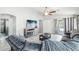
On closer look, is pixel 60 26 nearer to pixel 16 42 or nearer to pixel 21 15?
pixel 21 15

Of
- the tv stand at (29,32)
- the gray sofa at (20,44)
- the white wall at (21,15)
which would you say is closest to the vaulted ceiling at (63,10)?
the white wall at (21,15)

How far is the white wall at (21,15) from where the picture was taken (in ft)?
5.61

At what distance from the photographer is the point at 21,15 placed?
1731mm

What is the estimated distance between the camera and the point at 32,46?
5.71ft

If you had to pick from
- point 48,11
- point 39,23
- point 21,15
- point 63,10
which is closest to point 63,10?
point 63,10

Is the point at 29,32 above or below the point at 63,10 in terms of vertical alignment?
below

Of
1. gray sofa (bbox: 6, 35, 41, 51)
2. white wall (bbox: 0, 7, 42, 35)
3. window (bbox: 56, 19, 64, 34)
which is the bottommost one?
gray sofa (bbox: 6, 35, 41, 51)

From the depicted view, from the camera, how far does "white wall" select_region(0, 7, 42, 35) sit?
171 cm

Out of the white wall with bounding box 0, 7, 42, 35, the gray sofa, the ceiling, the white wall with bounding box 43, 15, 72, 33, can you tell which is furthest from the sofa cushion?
the ceiling

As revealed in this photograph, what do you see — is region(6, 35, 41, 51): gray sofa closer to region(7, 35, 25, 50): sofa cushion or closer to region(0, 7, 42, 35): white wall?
region(7, 35, 25, 50): sofa cushion

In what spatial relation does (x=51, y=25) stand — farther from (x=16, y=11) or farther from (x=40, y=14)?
(x=16, y=11)

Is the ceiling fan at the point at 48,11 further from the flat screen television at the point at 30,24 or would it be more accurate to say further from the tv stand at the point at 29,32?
the tv stand at the point at 29,32

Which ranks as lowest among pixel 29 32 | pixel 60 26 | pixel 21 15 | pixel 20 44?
pixel 20 44
